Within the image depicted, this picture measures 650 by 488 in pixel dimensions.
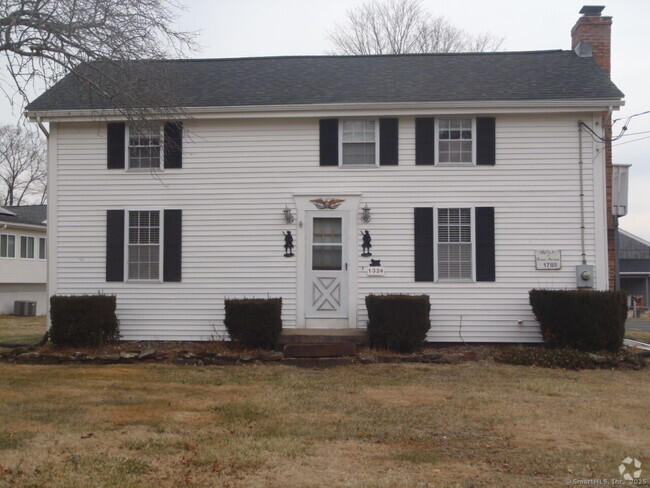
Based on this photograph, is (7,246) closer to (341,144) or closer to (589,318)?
(341,144)

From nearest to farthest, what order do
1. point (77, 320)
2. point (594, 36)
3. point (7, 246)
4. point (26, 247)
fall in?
1. point (77, 320)
2. point (594, 36)
3. point (7, 246)
4. point (26, 247)

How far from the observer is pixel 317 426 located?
7.15m

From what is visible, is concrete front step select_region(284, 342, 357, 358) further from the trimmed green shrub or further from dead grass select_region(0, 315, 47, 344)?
dead grass select_region(0, 315, 47, 344)

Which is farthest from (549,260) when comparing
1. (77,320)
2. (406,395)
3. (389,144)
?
(77,320)

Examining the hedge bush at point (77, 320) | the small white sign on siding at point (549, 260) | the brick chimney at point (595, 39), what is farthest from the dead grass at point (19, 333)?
the brick chimney at point (595, 39)

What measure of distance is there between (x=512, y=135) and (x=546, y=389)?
548cm

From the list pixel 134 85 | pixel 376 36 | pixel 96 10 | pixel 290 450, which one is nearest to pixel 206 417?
pixel 290 450

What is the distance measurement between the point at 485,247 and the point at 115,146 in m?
7.24

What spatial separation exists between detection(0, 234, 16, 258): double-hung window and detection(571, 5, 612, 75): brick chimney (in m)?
20.6

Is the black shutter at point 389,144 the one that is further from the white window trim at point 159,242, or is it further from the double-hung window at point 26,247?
the double-hung window at point 26,247

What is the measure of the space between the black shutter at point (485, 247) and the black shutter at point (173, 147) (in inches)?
226

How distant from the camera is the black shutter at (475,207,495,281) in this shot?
504 inches

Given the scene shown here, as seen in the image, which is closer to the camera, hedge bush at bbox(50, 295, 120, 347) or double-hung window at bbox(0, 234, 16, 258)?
hedge bush at bbox(50, 295, 120, 347)

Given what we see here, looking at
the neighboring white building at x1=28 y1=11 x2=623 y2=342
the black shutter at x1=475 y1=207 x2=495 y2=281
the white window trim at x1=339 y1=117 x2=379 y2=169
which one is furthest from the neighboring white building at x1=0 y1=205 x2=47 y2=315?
the black shutter at x1=475 y1=207 x2=495 y2=281
